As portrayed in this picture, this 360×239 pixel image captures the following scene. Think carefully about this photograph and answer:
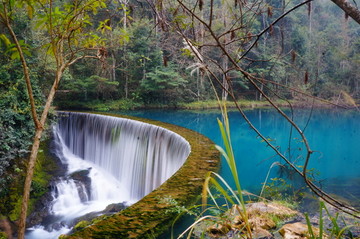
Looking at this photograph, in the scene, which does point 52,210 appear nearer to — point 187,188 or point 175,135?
point 175,135

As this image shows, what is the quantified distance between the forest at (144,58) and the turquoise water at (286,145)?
1.51 metres

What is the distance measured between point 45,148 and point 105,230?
623cm

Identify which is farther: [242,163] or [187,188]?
[242,163]

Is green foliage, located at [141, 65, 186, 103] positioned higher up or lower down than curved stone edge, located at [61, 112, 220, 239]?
higher up

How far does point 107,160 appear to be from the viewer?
786 cm

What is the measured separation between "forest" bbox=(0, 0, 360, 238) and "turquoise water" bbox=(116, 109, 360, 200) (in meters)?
1.51

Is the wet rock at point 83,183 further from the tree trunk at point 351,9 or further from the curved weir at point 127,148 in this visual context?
the tree trunk at point 351,9

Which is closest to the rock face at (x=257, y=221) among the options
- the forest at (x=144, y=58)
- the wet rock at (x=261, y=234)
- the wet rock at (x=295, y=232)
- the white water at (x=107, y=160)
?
the wet rock at (x=261, y=234)

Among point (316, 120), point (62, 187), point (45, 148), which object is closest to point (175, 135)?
point (62, 187)

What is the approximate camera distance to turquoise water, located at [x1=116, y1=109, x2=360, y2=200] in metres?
6.04

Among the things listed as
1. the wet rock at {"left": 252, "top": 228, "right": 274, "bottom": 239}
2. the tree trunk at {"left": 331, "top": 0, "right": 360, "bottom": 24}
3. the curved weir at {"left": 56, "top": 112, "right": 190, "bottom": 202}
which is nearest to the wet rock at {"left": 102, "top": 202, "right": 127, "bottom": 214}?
the curved weir at {"left": 56, "top": 112, "right": 190, "bottom": 202}

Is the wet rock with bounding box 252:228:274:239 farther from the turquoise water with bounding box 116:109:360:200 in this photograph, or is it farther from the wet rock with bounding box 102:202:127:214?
the wet rock with bounding box 102:202:127:214

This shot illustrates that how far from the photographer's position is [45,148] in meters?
7.41

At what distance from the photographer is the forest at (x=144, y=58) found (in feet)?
4.37
